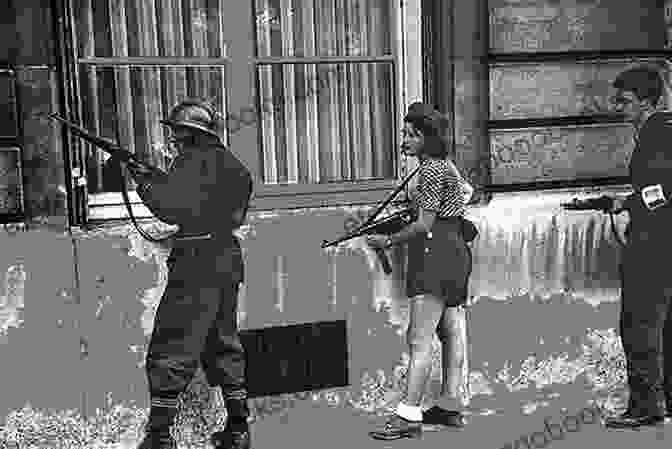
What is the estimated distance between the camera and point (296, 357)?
16.6ft

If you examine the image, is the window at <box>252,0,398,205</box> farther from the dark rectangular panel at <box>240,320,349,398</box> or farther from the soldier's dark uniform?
the soldier's dark uniform

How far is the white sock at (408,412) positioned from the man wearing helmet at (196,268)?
86 centimetres

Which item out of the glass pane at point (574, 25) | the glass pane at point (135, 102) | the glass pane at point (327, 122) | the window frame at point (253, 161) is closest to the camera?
the window frame at point (253, 161)

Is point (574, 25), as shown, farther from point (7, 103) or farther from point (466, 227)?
point (7, 103)

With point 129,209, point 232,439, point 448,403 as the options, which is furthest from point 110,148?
point 448,403

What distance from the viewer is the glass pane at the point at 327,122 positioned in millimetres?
5168

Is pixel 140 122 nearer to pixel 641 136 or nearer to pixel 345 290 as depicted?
pixel 345 290

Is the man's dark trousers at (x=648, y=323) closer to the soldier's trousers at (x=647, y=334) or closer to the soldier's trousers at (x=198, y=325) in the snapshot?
the soldier's trousers at (x=647, y=334)

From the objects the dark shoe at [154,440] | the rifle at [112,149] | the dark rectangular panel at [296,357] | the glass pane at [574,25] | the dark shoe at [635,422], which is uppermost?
the glass pane at [574,25]

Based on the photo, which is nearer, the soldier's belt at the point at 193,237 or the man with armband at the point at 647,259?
the soldier's belt at the point at 193,237

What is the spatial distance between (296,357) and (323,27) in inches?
72.7

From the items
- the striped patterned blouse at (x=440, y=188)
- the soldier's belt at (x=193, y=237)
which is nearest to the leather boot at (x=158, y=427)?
the soldier's belt at (x=193, y=237)

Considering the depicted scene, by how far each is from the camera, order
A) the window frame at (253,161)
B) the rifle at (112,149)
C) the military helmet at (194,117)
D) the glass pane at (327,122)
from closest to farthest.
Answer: the rifle at (112,149) → the military helmet at (194,117) → the window frame at (253,161) → the glass pane at (327,122)

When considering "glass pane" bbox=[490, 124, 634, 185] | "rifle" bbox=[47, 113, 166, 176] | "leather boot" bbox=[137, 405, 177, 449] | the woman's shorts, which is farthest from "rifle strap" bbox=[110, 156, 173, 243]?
"glass pane" bbox=[490, 124, 634, 185]
